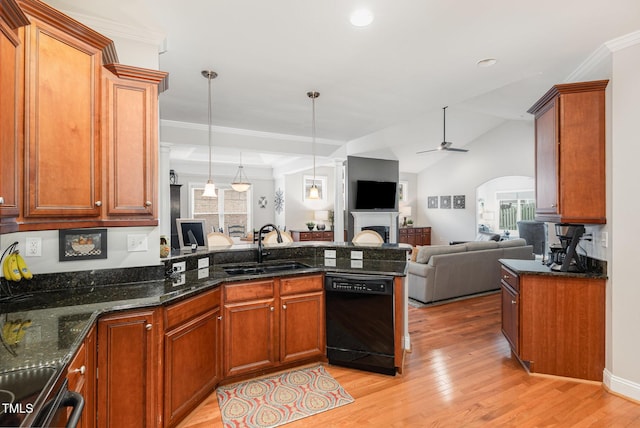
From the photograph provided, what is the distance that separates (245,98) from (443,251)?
340 cm

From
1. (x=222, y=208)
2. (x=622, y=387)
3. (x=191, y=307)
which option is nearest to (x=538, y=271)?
(x=622, y=387)

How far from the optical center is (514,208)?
888cm

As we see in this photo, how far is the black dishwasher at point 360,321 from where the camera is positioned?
2.72 metres

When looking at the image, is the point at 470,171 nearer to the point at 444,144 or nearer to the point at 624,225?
the point at 444,144

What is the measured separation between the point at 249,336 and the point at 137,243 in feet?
3.62

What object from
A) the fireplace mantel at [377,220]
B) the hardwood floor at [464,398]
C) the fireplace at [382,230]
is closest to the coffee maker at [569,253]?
the hardwood floor at [464,398]

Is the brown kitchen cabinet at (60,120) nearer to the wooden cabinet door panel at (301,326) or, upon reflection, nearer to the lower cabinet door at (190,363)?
the lower cabinet door at (190,363)

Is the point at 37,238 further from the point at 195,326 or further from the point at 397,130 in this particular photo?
the point at 397,130

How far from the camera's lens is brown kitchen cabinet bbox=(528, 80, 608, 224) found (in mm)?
2586

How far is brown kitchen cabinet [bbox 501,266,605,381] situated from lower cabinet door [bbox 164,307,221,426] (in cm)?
254

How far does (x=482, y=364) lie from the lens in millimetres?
2959

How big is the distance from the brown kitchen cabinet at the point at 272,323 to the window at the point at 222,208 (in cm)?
666

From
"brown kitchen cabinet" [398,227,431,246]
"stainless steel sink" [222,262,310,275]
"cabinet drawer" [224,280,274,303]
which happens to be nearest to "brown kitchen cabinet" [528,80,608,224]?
"stainless steel sink" [222,262,310,275]

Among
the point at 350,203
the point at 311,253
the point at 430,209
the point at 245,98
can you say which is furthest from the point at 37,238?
the point at 430,209
